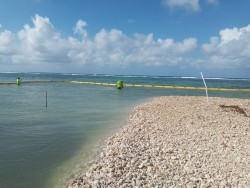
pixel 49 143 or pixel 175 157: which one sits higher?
pixel 175 157

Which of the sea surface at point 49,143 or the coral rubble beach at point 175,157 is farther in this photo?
the sea surface at point 49,143

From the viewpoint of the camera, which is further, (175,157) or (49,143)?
(49,143)

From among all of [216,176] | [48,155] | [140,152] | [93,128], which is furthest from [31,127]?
[216,176]

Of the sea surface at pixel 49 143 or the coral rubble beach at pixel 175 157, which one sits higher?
the coral rubble beach at pixel 175 157

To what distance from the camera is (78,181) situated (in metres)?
8.80

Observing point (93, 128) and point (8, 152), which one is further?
point (93, 128)

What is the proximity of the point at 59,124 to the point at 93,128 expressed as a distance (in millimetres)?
2428

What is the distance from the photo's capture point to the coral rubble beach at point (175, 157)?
8.48m

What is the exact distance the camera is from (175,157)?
10398 millimetres

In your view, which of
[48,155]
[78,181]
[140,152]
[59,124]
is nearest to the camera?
[78,181]

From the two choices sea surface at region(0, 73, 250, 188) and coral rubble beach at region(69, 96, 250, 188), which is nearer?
coral rubble beach at region(69, 96, 250, 188)

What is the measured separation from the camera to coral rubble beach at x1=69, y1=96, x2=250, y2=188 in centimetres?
848

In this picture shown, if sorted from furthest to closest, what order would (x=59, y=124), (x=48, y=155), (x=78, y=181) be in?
1. (x=59, y=124)
2. (x=48, y=155)
3. (x=78, y=181)

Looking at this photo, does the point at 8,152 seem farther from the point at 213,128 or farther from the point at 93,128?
the point at 213,128
